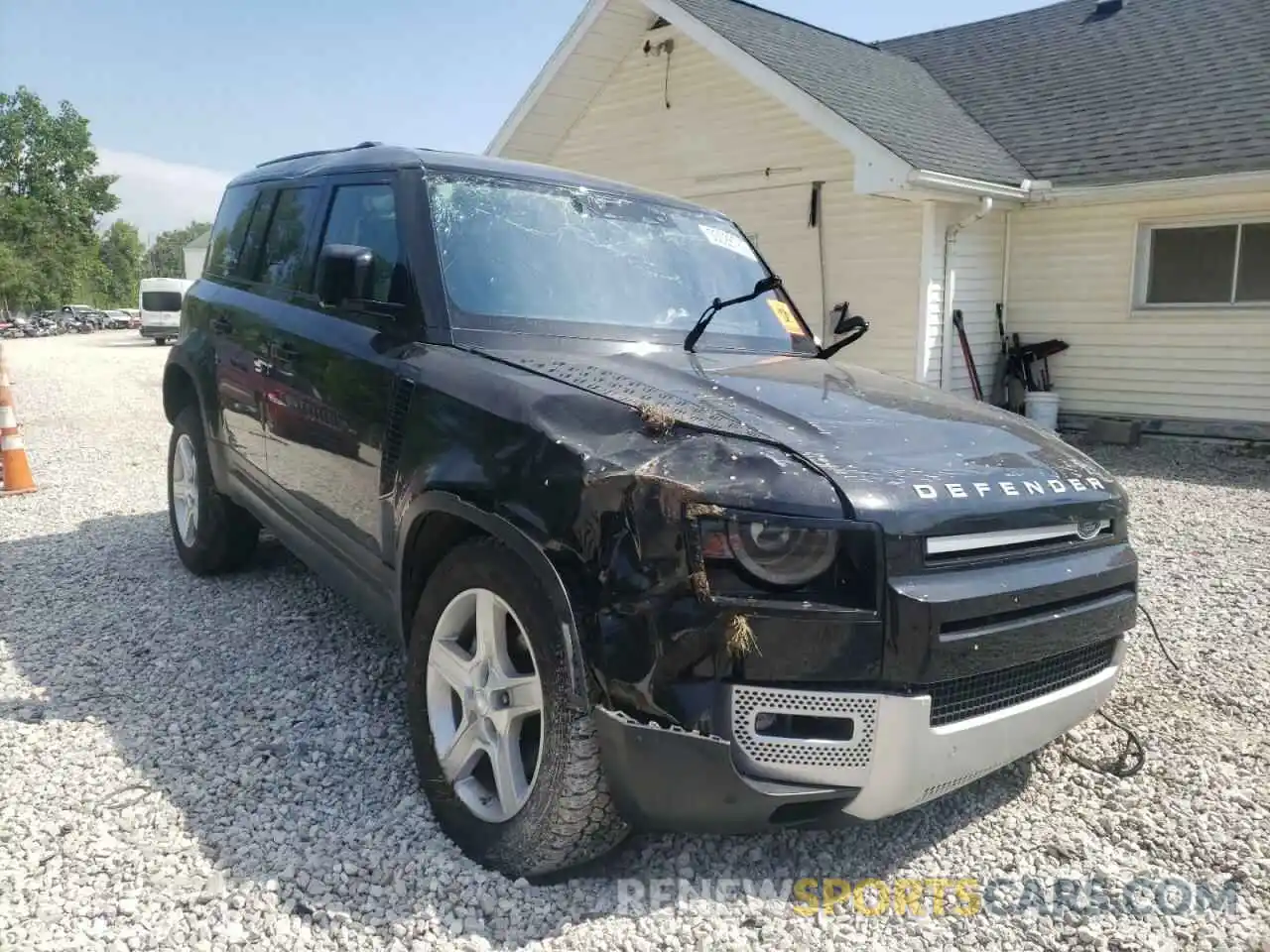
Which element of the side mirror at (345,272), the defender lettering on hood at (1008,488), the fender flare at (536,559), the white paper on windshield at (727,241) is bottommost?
the fender flare at (536,559)

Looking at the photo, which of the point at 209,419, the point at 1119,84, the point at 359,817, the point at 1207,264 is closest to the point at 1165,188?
the point at 1207,264

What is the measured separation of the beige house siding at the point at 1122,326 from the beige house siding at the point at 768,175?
1.91 m

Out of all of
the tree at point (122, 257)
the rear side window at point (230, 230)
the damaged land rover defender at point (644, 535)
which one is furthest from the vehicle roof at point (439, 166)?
the tree at point (122, 257)

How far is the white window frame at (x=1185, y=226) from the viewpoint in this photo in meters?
10.2

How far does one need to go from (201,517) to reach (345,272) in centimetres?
251

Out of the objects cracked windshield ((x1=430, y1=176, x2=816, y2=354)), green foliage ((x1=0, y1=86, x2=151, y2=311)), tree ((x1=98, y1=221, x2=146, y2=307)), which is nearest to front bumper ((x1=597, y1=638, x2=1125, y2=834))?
cracked windshield ((x1=430, y1=176, x2=816, y2=354))

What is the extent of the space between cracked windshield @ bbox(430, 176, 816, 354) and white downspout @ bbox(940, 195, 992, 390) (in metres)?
7.46

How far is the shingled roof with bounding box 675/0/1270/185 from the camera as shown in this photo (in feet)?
33.9

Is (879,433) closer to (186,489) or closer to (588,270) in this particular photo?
(588,270)

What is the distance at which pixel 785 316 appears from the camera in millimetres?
Result: 4023

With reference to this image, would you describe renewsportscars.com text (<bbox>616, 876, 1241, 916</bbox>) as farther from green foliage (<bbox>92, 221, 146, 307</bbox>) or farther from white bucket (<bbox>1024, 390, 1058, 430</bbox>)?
→ green foliage (<bbox>92, 221, 146, 307</bbox>)

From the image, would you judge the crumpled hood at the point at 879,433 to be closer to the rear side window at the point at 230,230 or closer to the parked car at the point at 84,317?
the rear side window at the point at 230,230

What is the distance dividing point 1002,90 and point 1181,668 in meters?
11.4

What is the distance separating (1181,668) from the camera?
4121 millimetres
